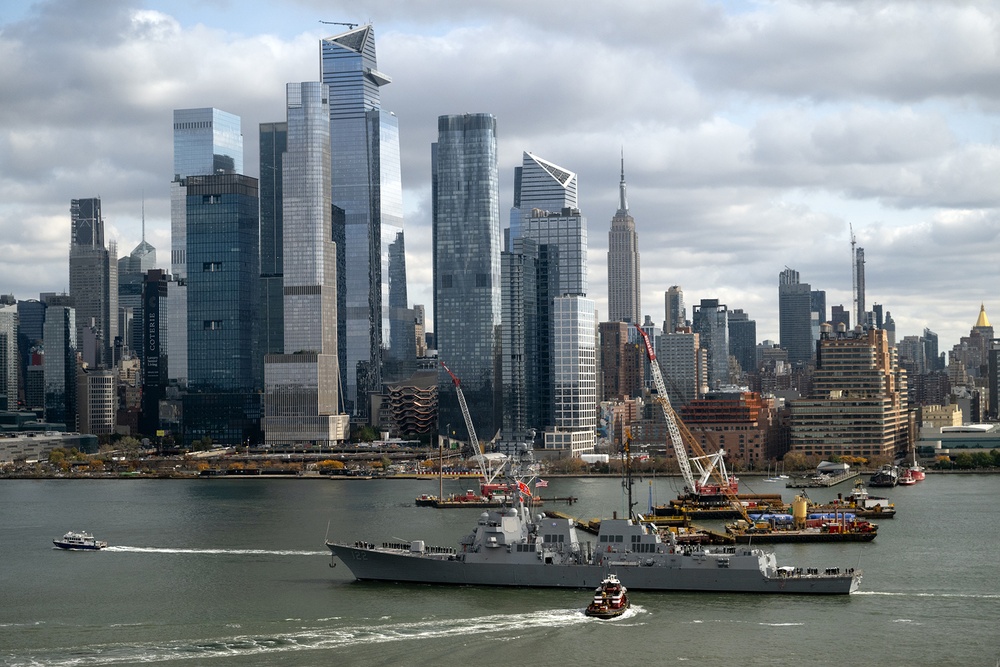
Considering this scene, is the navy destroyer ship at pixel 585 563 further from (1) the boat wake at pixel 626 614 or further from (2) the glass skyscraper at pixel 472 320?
(2) the glass skyscraper at pixel 472 320

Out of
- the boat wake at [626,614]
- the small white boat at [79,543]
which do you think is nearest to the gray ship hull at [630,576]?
the boat wake at [626,614]

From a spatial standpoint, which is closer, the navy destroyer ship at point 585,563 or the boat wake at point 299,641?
the boat wake at point 299,641

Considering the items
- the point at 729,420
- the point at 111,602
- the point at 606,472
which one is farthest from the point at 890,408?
the point at 111,602

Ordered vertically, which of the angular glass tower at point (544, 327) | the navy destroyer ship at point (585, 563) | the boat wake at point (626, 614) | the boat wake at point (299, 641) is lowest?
the boat wake at point (299, 641)

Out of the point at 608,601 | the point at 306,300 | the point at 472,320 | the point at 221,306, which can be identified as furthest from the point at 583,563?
the point at 221,306

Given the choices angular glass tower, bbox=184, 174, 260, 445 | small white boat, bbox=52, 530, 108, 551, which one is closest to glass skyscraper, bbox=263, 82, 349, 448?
angular glass tower, bbox=184, 174, 260, 445

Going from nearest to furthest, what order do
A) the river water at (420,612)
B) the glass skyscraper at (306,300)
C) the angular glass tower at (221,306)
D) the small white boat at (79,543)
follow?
the river water at (420,612) → the small white boat at (79,543) → the glass skyscraper at (306,300) → the angular glass tower at (221,306)

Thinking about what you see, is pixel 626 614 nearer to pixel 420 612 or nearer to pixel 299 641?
pixel 420 612
